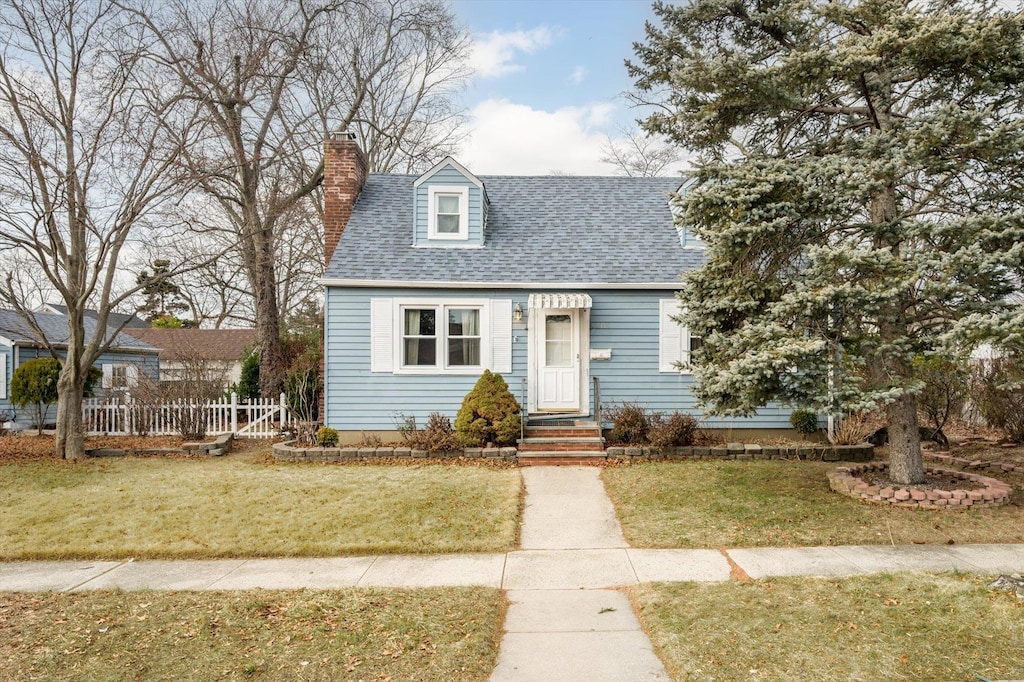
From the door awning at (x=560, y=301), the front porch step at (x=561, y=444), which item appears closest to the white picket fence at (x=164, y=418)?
the front porch step at (x=561, y=444)

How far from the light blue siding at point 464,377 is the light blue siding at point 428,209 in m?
1.40

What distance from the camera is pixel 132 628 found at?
4418mm

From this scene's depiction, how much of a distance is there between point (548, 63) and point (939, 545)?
12947 mm

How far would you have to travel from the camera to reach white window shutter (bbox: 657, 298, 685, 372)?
12.3m

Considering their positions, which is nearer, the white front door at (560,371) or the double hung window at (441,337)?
the double hung window at (441,337)

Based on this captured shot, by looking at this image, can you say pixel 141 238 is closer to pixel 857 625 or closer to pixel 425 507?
pixel 425 507

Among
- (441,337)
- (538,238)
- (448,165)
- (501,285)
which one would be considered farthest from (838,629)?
(448,165)

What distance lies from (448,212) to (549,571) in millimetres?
9284

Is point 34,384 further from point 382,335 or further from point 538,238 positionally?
point 538,238

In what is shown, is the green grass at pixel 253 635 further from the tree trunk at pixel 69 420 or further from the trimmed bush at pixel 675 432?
the tree trunk at pixel 69 420

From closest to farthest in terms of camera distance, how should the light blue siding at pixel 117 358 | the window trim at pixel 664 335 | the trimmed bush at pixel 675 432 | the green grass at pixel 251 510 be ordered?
1. the green grass at pixel 251 510
2. the trimmed bush at pixel 675 432
3. the window trim at pixel 664 335
4. the light blue siding at pixel 117 358

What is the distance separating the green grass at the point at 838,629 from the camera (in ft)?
12.1

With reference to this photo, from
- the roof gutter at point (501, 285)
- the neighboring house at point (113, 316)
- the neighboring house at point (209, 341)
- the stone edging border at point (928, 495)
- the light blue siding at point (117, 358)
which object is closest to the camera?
the stone edging border at point (928, 495)

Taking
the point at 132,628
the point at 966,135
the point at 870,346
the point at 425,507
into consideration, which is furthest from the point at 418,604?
the point at 966,135
